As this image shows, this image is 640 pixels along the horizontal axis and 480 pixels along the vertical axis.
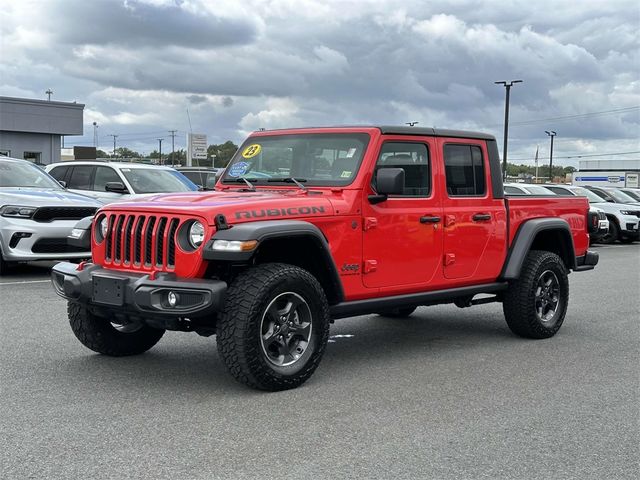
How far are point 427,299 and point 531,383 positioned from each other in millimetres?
1155

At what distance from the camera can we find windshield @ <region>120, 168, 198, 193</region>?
45.0 ft

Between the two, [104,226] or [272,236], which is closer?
[272,236]

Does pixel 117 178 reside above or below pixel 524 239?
above

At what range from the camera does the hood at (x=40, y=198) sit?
1143 centimetres

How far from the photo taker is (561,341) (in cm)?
768

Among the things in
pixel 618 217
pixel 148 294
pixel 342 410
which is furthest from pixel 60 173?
pixel 618 217

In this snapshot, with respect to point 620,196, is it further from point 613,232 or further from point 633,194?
point 633,194

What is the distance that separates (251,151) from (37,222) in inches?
210

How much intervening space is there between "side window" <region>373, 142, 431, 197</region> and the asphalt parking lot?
4.61ft

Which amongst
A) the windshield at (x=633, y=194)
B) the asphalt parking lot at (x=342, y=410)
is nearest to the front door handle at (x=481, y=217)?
the asphalt parking lot at (x=342, y=410)

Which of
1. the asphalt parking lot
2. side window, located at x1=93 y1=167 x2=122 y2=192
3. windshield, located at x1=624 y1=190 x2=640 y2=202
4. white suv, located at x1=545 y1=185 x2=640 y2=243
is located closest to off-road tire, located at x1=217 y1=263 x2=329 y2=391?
the asphalt parking lot

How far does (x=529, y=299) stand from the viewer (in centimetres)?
750

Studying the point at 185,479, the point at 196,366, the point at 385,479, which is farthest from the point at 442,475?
the point at 196,366

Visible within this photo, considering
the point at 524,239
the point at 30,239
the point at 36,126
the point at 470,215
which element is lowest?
the point at 30,239
